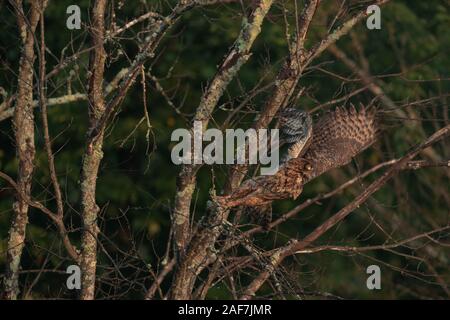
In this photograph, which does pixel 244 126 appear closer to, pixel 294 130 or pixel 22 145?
pixel 22 145

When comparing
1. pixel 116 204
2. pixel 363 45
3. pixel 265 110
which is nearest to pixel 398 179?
pixel 363 45

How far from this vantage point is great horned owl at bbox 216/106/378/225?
28.3 feet

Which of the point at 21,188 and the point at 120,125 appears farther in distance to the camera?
the point at 120,125

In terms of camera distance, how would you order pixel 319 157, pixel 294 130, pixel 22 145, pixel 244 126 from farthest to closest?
pixel 244 126 → pixel 22 145 → pixel 319 157 → pixel 294 130

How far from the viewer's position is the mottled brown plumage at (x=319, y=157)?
864cm

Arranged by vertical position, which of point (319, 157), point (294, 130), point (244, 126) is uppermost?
point (244, 126)

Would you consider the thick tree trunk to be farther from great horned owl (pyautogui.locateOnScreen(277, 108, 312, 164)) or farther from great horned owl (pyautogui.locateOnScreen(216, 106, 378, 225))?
great horned owl (pyautogui.locateOnScreen(277, 108, 312, 164))

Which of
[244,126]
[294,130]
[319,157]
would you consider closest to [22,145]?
[294,130]

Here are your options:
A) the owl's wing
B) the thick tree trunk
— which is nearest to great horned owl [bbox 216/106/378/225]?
the owl's wing

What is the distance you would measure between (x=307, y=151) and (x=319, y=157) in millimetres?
104

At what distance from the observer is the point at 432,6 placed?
1675 centimetres

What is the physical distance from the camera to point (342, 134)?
973 centimetres

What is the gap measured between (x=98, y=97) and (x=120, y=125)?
5.21 metres
